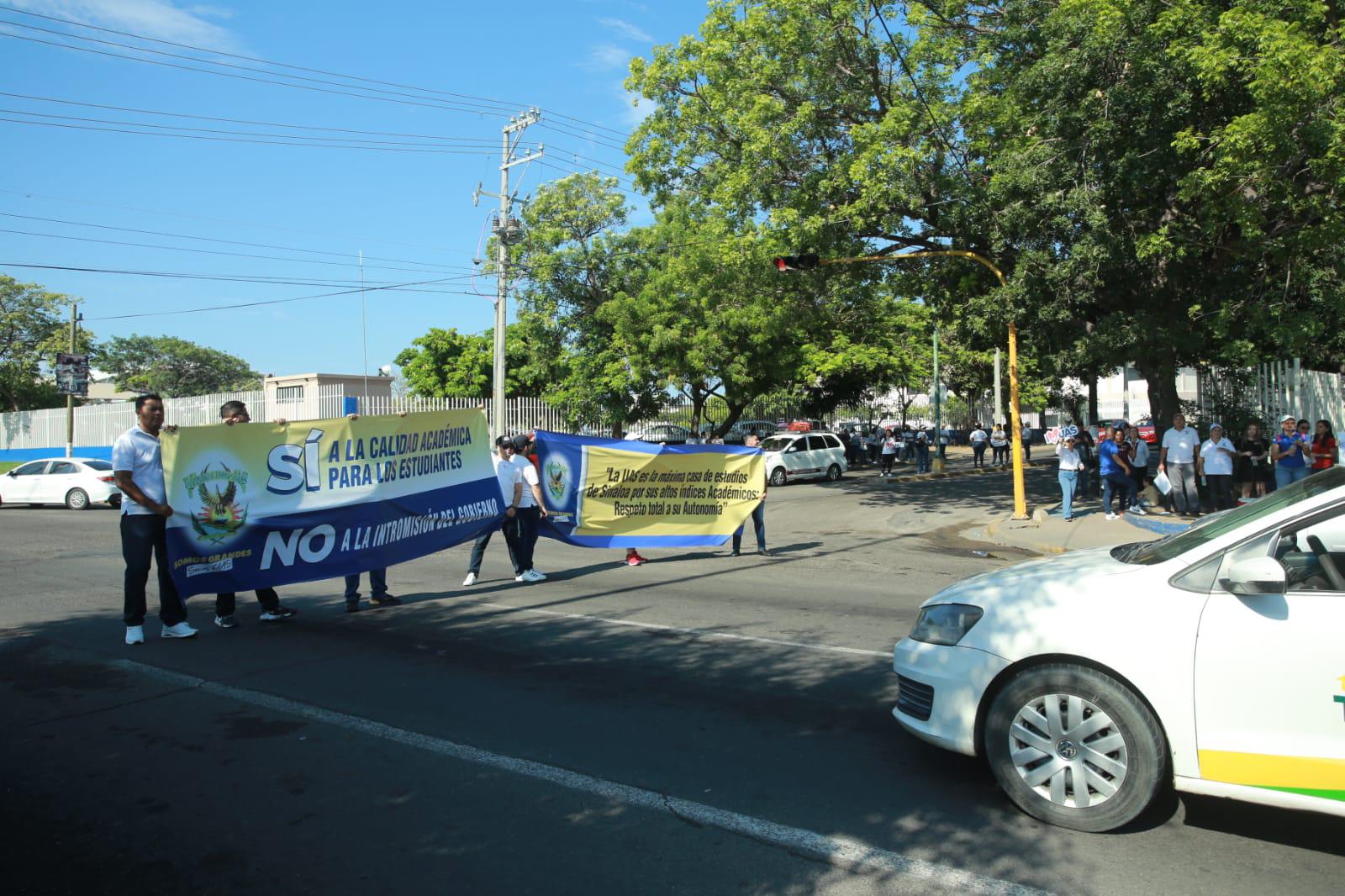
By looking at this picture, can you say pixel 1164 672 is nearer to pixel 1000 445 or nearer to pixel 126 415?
pixel 1000 445

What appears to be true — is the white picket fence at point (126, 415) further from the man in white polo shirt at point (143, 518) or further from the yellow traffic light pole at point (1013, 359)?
the man in white polo shirt at point (143, 518)

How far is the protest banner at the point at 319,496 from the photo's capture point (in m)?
7.95

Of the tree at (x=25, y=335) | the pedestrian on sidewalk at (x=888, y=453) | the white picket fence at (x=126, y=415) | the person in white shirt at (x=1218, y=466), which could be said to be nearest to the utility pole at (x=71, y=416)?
the white picket fence at (x=126, y=415)

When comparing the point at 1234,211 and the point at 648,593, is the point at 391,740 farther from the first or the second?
the point at 1234,211

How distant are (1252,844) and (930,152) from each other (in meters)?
15.2

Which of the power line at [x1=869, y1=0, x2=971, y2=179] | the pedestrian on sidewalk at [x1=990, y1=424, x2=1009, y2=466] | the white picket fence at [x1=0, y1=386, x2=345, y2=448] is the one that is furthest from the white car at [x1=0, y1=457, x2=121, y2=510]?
the pedestrian on sidewalk at [x1=990, y1=424, x2=1009, y2=466]

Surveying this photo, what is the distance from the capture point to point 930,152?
677 inches

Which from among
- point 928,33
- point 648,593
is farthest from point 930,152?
point 648,593

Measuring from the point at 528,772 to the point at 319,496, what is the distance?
4943 mm

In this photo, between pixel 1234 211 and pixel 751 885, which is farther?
pixel 1234 211

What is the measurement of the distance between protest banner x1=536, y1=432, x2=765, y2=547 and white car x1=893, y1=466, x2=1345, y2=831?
7.80 meters

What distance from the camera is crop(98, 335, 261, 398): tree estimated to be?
3105 inches

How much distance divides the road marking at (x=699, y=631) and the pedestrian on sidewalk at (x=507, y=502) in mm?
1099

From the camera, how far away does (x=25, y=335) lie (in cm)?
5119
